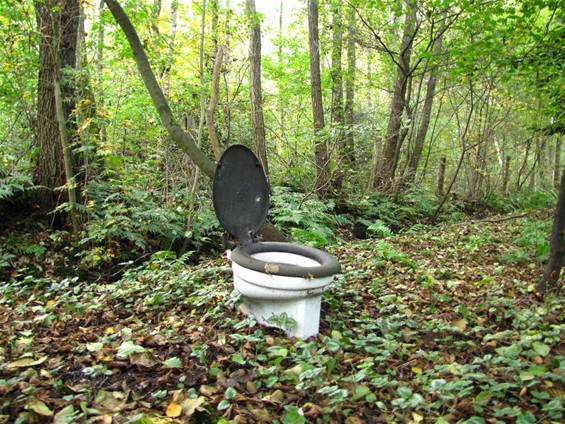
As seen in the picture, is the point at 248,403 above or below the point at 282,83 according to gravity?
below

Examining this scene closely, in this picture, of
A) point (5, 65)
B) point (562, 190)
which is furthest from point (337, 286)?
point (5, 65)

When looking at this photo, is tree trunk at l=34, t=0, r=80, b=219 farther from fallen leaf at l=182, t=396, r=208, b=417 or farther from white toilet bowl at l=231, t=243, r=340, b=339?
fallen leaf at l=182, t=396, r=208, b=417

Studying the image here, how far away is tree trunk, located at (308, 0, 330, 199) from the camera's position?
7480 millimetres

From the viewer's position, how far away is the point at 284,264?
2729mm

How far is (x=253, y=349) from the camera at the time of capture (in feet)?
8.43

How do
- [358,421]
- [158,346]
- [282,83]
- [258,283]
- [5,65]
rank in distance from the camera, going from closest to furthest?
[358,421] → [158,346] → [258,283] → [5,65] → [282,83]

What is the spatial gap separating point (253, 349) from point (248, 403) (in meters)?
0.55

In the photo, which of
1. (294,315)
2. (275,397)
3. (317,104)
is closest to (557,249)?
(294,315)

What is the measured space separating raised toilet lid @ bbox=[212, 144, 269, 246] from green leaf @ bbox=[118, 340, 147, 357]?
3.86 feet

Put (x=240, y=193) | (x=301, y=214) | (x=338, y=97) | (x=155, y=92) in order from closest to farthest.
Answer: (x=240, y=193) → (x=155, y=92) → (x=301, y=214) → (x=338, y=97)

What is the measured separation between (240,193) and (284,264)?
92 centimetres

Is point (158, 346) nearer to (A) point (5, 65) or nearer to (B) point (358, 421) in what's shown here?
(B) point (358, 421)

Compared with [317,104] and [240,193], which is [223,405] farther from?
[317,104]

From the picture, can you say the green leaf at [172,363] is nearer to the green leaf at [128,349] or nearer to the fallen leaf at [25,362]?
the green leaf at [128,349]
